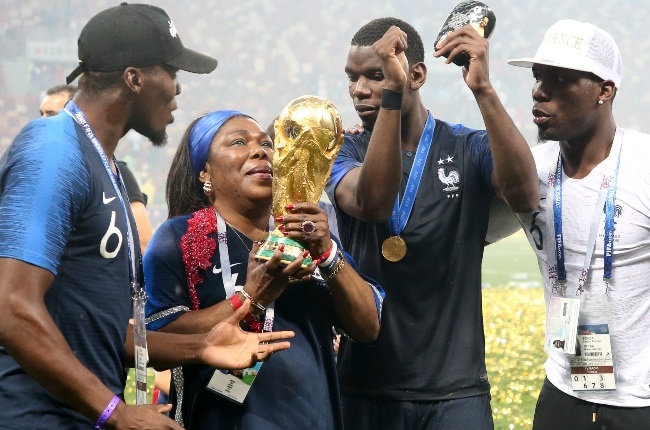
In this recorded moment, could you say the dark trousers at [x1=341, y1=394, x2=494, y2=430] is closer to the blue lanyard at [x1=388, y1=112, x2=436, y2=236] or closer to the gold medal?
the gold medal

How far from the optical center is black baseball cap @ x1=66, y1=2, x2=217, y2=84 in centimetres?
296

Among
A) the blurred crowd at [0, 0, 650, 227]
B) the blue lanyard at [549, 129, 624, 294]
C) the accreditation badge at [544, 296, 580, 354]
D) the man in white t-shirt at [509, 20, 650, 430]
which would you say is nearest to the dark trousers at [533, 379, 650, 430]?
the man in white t-shirt at [509, 20, 650, 430]

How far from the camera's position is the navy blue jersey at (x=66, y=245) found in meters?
2.54

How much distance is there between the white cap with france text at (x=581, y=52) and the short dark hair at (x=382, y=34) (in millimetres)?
415

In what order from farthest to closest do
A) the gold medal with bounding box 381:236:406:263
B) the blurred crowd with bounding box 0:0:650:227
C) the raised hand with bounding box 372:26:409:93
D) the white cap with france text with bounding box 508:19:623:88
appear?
the blurred crowd with bounding box 0:0:650:227 < the white cap with france text with bounding box 508:19:623:88 < the gold medal with bounding box 381:236:406:263 < the raised hand with bounding box 372:26:409:93

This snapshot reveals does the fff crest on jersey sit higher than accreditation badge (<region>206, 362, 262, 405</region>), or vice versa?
the fff crest on jersey

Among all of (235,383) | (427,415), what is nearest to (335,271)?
(235,383)

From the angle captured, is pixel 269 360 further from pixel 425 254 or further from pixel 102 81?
pixel 102 81

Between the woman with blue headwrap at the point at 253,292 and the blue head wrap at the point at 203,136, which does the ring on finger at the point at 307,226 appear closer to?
the woman with blue headwrap at the point at 253,292

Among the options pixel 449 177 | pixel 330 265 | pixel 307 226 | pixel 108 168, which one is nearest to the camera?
pixel 108 168

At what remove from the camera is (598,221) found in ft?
11.9

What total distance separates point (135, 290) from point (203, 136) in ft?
2.39

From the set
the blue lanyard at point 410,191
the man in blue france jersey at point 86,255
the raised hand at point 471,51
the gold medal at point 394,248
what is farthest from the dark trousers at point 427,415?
the raised hand at point 471,51

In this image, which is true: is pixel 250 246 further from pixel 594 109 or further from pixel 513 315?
Answer: pixel 513 315
